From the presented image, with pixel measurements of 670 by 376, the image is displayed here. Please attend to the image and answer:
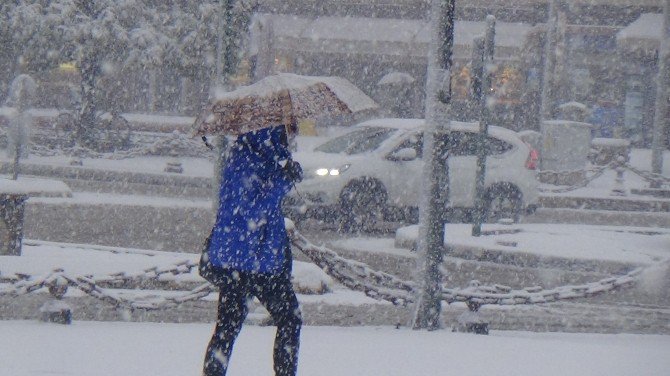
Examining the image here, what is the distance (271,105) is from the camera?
4.96m

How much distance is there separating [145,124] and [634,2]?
16561mm

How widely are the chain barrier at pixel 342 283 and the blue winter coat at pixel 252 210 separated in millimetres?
2584

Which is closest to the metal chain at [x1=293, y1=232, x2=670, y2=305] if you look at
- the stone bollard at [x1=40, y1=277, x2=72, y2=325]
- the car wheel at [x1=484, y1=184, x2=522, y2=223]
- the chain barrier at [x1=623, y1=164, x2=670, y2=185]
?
the stone bollard at [x1=40, y1=277, x2=72, y2=325]

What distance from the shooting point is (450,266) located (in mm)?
12172

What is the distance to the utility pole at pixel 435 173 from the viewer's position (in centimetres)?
771

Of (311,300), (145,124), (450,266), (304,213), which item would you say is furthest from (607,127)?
(311,300)

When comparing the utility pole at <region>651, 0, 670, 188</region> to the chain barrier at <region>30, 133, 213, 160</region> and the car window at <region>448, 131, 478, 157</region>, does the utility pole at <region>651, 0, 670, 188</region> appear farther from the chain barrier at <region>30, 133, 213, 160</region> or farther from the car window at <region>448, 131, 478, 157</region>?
the chain barrier at <region>30, 133, 213, 160</region>

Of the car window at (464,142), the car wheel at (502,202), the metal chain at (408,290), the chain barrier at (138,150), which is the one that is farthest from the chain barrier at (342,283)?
the chain barrier at (138,150)

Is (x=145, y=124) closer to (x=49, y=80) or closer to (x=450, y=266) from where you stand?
(x=49, y=80)

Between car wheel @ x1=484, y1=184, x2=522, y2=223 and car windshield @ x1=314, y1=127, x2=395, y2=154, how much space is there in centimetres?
207

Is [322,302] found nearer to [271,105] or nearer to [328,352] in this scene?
[328,352]

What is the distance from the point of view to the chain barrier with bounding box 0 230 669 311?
7.27 metres

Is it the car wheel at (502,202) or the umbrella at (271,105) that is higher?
the umbrella at (271,105)

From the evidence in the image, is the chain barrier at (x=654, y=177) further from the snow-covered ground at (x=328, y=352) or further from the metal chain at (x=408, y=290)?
the snow-covered ground at (x=328, y=352)
